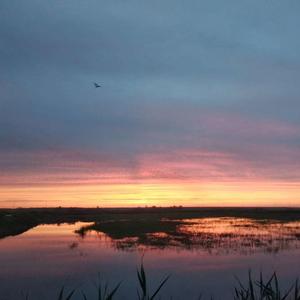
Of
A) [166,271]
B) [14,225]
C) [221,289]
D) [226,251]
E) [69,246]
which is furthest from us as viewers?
[14,225]

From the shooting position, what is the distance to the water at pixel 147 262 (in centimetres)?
2075

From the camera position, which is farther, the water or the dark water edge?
the dark water edge

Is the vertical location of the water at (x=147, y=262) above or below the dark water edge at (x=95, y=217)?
below

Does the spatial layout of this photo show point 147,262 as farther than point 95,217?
No

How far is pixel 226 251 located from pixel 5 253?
45.0 ft

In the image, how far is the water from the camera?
2075 cm

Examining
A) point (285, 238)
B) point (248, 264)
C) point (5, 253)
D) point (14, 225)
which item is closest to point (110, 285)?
point (248, 264)

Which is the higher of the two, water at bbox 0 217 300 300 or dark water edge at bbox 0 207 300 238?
dark water edge at bbox 0 207 300 238

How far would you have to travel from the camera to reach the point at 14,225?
2180 inches

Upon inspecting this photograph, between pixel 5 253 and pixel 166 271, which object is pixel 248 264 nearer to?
pixel 166 271

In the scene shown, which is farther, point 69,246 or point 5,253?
point 69,246

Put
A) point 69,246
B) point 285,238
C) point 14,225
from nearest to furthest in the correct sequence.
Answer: point 69,246 → point 285,238 → point 14,225

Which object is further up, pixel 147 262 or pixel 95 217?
pixel 95 217

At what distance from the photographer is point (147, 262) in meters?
26.7
